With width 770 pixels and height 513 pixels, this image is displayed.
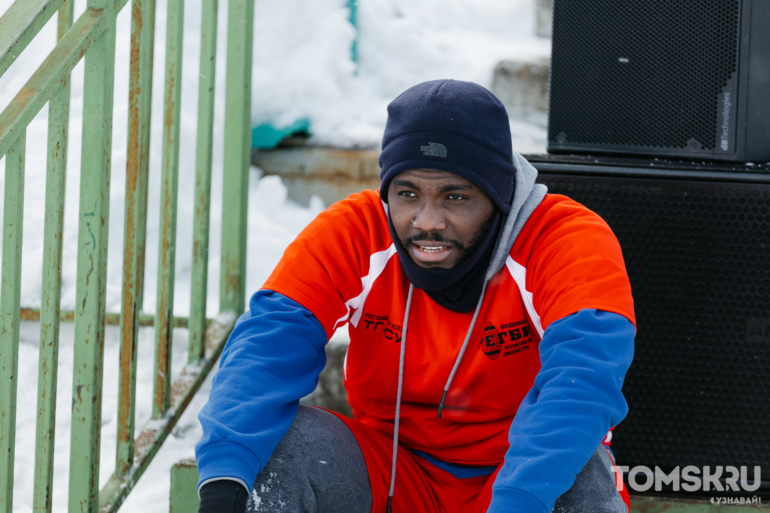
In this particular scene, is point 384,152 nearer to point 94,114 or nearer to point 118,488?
point 94,114

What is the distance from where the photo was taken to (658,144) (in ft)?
5.52

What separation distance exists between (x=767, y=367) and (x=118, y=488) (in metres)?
1.49

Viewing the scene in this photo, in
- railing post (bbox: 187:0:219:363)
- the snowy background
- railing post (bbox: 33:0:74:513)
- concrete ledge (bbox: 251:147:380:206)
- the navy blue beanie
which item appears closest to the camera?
the navy blue beanie

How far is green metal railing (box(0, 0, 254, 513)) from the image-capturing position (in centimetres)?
131

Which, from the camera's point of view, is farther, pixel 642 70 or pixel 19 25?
pixel 642 70

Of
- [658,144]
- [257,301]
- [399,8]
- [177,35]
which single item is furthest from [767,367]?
[399,8]

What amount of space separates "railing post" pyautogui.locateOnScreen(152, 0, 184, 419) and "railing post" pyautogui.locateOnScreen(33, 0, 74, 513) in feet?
1.26

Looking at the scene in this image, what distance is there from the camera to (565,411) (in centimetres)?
111

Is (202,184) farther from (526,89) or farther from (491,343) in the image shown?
(526,89)

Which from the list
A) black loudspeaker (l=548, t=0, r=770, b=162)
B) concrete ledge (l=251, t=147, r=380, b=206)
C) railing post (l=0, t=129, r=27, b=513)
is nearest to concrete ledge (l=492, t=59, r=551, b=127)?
concrete ledge (l=251, t=147, r=380, b=206)

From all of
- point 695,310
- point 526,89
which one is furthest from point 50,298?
point 526,89

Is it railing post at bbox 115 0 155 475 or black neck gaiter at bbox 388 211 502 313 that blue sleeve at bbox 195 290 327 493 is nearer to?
black neck gaiter at bbox 388 211 502 313

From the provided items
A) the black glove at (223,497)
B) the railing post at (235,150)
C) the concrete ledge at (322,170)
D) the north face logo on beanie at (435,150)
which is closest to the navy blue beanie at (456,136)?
the north face logo on beanie at (435,150)

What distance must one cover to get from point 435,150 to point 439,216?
123 mm
